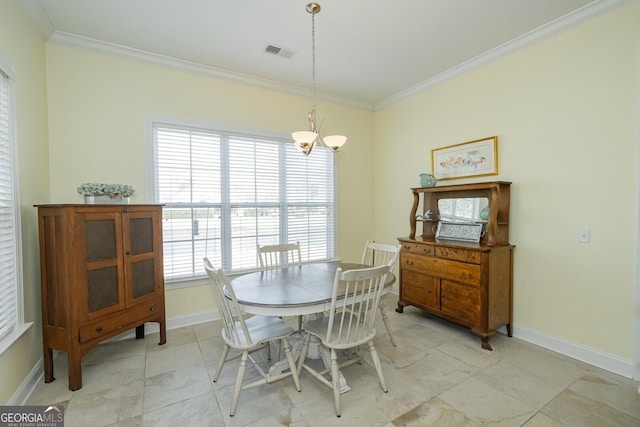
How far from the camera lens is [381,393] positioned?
6.69 ft

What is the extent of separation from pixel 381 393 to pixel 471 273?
1.41 m

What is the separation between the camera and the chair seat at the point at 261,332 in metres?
1.91

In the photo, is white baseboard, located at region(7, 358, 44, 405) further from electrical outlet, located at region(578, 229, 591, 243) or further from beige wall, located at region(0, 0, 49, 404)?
electrical outlet, located at region(578, 229, 591, 243)

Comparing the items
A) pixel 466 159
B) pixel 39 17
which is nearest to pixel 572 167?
pixel 466 159

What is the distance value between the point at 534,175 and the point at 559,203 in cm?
33

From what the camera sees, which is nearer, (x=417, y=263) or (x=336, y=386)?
(x=336, y=386)

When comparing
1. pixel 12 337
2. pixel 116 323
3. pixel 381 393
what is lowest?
pixel 381 393

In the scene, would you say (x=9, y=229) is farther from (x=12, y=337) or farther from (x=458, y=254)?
(x=458, y=254)

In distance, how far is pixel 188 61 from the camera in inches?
123

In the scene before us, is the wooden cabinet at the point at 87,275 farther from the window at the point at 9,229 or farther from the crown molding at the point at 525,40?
the crown molding at the point at 525,40

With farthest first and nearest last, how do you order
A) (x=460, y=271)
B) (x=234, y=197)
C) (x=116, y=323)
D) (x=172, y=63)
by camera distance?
1. (x=234, y=197)
2. (x=172, y=63)
3. (x=460, y=271)
4. (x=116, y=323)

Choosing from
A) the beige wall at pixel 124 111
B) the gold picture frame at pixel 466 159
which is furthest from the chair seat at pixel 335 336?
the gold picture frame at pixel 466 159

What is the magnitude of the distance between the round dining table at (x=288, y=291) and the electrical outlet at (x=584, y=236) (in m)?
1.67

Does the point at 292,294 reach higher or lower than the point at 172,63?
lower
